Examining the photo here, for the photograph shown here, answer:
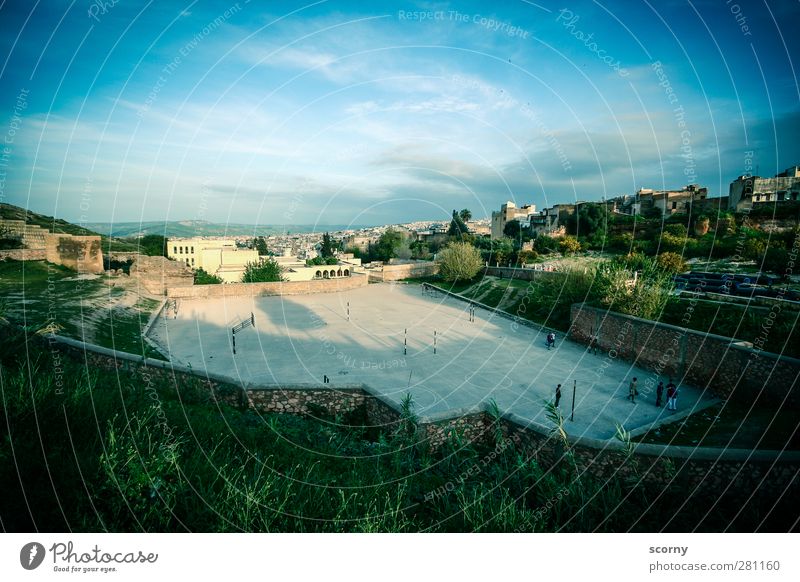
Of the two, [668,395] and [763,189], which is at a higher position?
[763,189]

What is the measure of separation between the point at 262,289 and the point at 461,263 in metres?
18.8

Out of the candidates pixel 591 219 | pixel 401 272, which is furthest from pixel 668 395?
pixel 401 272

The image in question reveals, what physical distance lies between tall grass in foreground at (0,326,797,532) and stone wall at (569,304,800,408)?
583 cm

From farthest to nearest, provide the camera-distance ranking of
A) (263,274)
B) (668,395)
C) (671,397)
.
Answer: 1. (263,274)
2. (668,395)
3. (671,397)

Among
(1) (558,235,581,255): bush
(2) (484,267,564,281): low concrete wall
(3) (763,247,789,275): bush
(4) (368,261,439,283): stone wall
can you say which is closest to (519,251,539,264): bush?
(1) (558,235,581,255): bush

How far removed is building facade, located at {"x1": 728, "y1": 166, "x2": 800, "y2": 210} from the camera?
25.0 meters

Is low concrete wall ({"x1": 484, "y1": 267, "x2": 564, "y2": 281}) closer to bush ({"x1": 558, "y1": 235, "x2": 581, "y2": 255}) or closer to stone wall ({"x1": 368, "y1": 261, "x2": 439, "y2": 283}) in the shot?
bush ({"x1": 558, "y1": 235, "x2": 581, "y2": 255})

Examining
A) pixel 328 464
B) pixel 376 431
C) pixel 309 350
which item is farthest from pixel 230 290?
pixel 328 464

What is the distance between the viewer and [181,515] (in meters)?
3.62

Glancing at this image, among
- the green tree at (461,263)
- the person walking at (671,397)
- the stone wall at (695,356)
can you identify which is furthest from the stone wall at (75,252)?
the person walking at (671,397)

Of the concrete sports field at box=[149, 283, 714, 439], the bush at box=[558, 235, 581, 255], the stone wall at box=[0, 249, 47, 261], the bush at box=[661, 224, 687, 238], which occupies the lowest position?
the concrete sports field at box=[149, 283, 714, 439]

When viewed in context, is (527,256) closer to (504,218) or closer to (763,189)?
(763,189)

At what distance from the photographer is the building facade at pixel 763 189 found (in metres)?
25.0

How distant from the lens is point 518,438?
836cm
